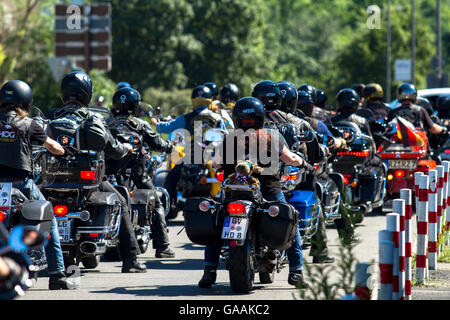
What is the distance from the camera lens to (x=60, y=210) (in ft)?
33.1

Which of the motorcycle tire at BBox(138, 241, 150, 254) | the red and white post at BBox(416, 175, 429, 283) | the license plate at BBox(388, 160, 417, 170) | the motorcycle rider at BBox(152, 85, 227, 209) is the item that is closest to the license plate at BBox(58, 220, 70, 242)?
the motorcycle tire at BBox(138, 241, 150, 254)


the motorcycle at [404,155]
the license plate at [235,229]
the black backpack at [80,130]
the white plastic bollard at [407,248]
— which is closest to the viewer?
the white plastic bollard at [407,248]

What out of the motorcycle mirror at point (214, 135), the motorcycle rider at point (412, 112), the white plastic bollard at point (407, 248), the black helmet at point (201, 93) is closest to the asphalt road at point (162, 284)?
the white plastic bollard at point (407, 248)

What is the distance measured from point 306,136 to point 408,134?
5870 mm

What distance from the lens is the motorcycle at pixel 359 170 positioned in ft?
47.4

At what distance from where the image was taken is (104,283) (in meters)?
10.1

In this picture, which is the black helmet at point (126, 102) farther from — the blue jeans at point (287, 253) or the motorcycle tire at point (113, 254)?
the blue jeans at point (287, 253)

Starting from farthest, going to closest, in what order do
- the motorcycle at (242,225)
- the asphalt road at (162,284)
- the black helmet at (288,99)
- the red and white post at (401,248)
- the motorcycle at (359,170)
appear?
the motorcycle at (359,170), the black helmet at (288,99), the asphalt road at (162,284), the motorcycle at (242,225), the red and white post at (401,248)

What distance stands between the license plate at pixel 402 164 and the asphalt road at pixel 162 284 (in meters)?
4.30

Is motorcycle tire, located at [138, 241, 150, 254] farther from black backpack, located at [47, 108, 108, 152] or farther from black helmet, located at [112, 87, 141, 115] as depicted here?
black backpack, located at [47, 108, 108, 152]

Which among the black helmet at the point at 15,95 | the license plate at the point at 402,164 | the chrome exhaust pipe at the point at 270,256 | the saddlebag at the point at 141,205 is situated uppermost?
the black helmet at the point at 15,95

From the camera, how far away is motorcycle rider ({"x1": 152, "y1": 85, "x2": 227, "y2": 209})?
15203 millimetres

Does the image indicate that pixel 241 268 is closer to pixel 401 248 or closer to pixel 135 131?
pixel 401 248
